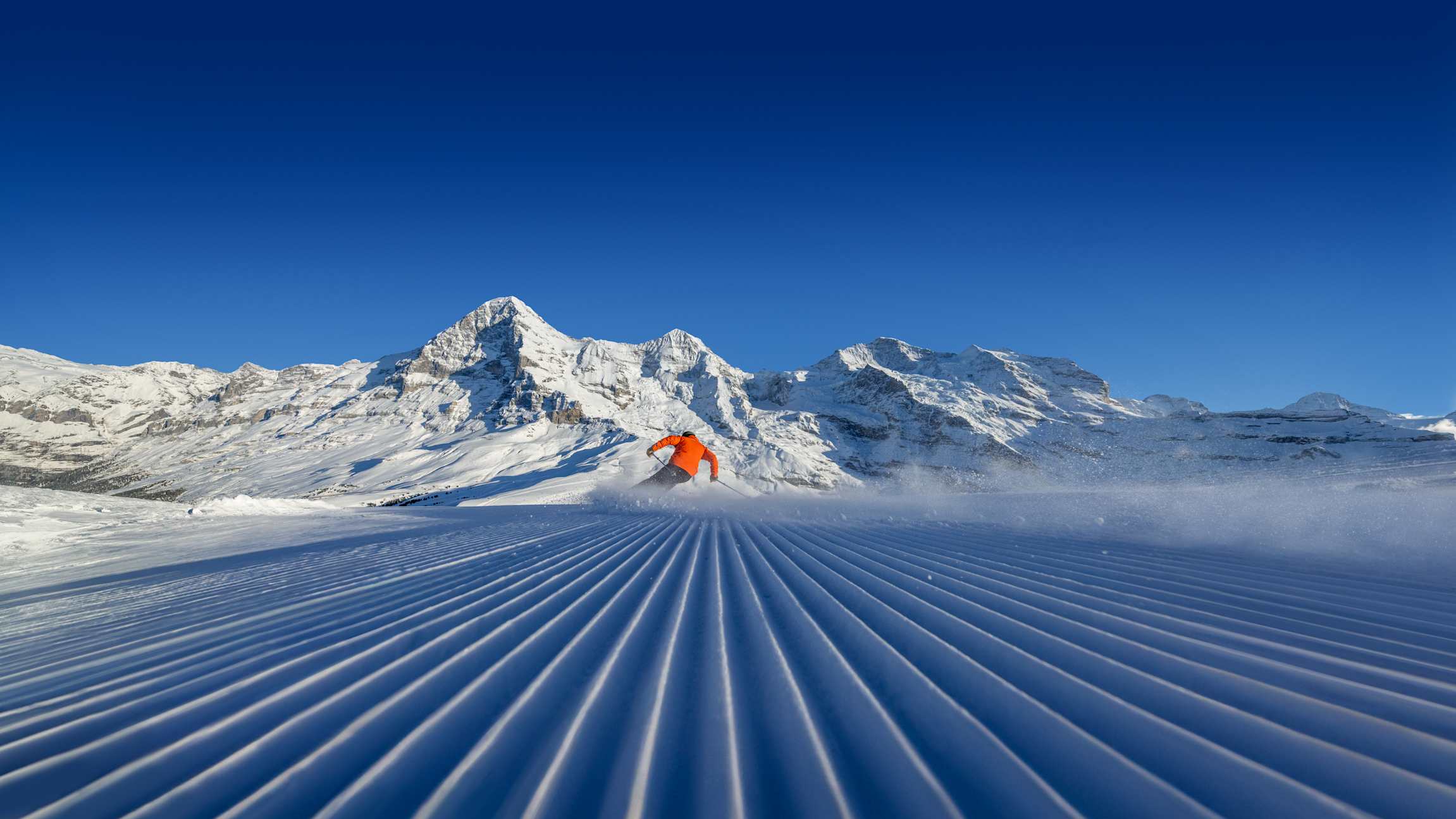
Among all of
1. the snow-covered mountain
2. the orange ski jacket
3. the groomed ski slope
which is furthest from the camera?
the snow-covered mountain

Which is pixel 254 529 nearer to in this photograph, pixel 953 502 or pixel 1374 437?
pixel 953 502

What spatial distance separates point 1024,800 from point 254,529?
42.8 feet

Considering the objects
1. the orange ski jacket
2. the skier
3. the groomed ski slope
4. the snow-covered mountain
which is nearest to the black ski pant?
the skier

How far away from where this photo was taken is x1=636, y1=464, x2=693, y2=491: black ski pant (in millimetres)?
18531

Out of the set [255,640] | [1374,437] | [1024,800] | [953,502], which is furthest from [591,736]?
[1374,437]

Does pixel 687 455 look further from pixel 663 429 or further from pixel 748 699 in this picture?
pixel 663 429

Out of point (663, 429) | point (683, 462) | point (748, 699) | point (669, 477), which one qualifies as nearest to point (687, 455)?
point (683, 462)

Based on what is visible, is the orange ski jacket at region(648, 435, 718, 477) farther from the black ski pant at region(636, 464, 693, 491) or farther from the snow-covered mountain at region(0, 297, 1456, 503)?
the snow-covered mountain at region(0, 297, 1456, 503)

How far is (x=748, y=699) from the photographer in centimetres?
211

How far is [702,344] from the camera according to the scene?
19338cm

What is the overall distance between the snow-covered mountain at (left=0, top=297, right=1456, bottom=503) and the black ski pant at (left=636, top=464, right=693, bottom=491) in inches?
1591

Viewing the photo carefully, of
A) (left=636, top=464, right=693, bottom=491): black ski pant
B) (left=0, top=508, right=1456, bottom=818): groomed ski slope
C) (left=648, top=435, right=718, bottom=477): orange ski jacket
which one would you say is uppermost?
(left=648, top=435, right=718, bottom=477): orange ski jacket

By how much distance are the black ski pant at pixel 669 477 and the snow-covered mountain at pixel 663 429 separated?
40.4 meters

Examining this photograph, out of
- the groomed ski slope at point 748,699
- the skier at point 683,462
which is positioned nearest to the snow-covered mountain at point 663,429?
the skier at point 683,462
